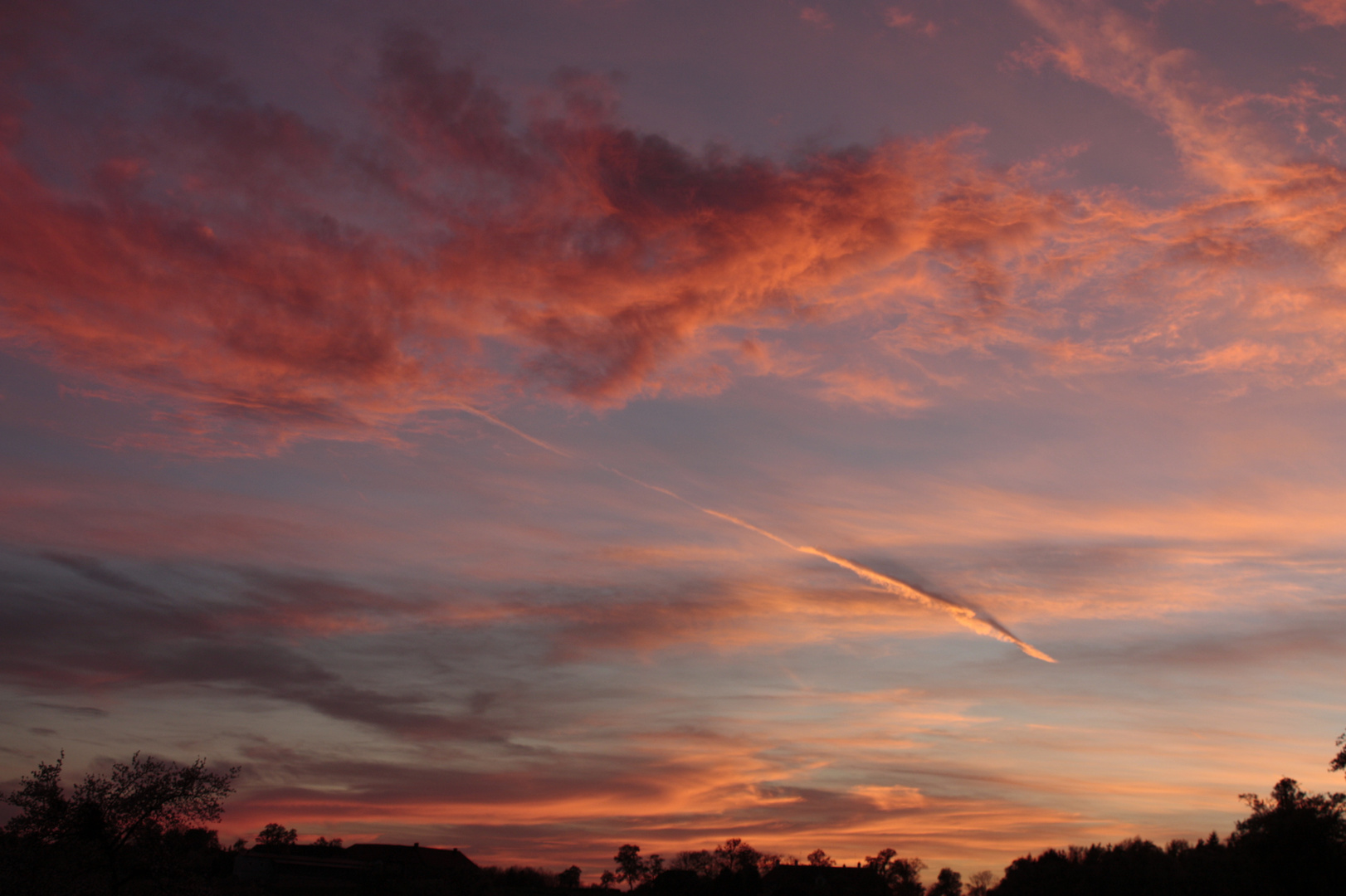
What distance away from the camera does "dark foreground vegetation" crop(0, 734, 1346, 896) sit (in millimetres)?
39312

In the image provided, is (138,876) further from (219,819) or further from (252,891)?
(252,891)

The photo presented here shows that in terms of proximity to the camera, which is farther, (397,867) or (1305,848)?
(397,867)

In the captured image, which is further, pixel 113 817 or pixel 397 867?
pixel 397 867

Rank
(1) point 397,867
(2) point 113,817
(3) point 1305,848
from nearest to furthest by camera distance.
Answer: (2) point 113,817 → (3) point 1305,848 → (1) point 397,867

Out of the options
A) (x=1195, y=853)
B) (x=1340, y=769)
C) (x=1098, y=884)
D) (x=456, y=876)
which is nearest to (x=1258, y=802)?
(x=1195, y=853)

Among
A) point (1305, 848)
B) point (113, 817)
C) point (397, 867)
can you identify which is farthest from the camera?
point (397, 867)

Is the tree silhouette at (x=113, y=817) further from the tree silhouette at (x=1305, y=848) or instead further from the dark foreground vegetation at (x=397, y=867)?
the tree silhouette at (x=1305, y=848)

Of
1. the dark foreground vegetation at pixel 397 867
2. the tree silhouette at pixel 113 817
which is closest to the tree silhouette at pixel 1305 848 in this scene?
the dark foreground vegetation at pixel 397 867

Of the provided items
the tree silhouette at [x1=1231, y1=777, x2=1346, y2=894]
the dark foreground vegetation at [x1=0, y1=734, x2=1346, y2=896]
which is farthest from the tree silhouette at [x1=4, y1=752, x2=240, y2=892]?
the tree silhouette at [x1=1231, y1=777, x2=1346, y2=894]

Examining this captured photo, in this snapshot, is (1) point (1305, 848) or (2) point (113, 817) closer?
(2) point (113, 817)

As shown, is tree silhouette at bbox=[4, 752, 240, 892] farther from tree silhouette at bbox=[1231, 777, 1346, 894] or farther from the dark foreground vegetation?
tree silhouette at bbox=[1231, 777, 1346, 894]

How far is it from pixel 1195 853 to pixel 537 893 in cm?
12535

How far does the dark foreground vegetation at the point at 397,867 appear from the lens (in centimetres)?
3931

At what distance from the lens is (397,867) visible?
12738 centimetres
